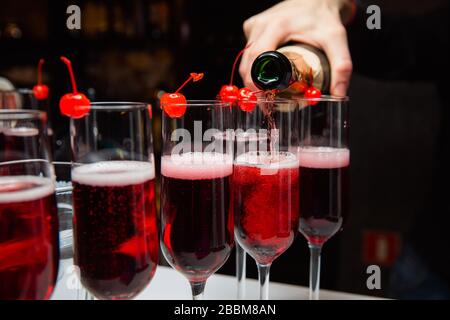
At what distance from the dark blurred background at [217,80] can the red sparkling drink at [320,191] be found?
1659mm

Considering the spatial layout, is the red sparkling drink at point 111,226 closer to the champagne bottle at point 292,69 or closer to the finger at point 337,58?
the champagne bottle at point 292,69

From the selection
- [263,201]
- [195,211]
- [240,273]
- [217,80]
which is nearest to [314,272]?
[240,273]

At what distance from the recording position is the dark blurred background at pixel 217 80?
2.91m

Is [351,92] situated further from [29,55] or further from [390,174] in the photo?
[29,55]

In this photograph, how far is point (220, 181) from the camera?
836 millimetres

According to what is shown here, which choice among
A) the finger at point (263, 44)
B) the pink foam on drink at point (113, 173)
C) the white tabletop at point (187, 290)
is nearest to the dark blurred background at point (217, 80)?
the finger at point (263, 44)

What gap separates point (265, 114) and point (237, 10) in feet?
6.97

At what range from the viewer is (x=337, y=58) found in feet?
4.10

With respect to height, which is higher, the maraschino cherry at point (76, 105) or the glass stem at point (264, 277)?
Result: the maraschino cherry at point (76, 105)

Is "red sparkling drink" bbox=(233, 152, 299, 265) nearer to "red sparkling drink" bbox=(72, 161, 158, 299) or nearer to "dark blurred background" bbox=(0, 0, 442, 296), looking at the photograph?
"red sparkling drink" bbox=(72, 161, 158, 299)

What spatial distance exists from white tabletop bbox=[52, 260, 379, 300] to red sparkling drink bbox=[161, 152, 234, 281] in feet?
1.21

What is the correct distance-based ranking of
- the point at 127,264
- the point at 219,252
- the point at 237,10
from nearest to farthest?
the point at 127,264
the point at 219,252
the point at 237,10

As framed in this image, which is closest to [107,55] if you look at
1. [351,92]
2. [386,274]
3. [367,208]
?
[351,92]

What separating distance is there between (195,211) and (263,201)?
5.7 inches
